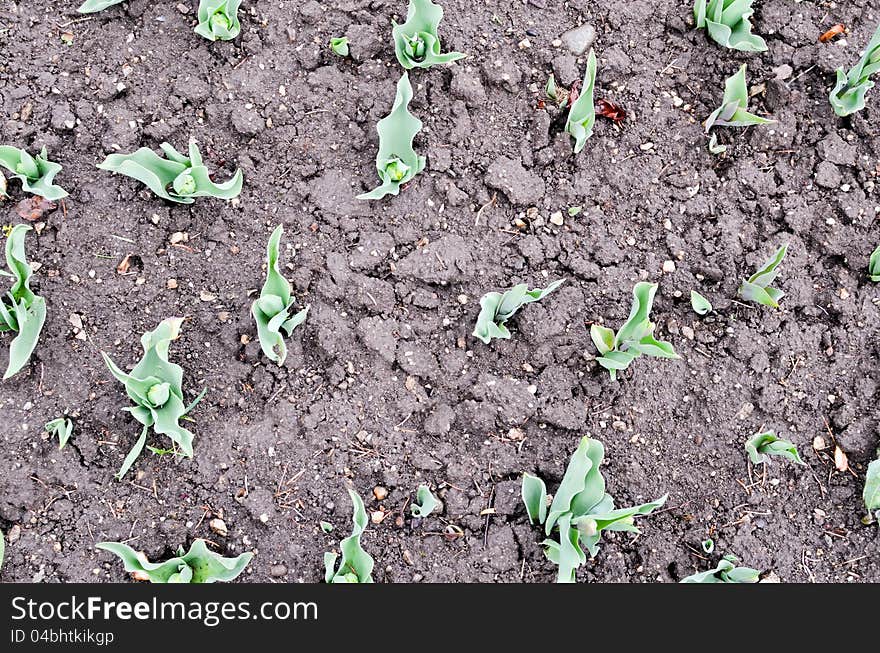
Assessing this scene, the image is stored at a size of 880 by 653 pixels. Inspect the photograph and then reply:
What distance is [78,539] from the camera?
7.02ft

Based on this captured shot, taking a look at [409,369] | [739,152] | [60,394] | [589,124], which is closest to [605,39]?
[589,124]

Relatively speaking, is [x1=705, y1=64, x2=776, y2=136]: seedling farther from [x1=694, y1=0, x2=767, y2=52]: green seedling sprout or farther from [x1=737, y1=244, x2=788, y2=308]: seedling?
[x1=737, y1=244, x2=788, y2=308]: seedling

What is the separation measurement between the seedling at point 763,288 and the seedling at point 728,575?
736mm

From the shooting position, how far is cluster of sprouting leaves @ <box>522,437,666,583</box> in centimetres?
203

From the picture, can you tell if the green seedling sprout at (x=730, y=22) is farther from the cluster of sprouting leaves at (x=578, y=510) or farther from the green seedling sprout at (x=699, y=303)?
the cluster of sprouting leaves at (x=578, y=510)

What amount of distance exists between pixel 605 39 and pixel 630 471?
4.61 ft

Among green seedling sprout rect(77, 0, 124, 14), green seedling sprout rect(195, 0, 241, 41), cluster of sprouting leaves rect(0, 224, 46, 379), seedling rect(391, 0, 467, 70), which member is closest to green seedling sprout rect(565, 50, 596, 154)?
seedling rect(391, 0, 467, 70)

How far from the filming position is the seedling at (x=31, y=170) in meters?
2.28

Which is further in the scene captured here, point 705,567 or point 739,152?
point 739,152

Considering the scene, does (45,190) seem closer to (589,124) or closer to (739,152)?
(589,124)

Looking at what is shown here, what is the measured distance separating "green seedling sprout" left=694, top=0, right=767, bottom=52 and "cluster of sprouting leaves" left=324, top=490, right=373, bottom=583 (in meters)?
1.83

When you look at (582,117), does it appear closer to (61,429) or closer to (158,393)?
(158,393)

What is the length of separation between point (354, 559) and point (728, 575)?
1001 millimetres
